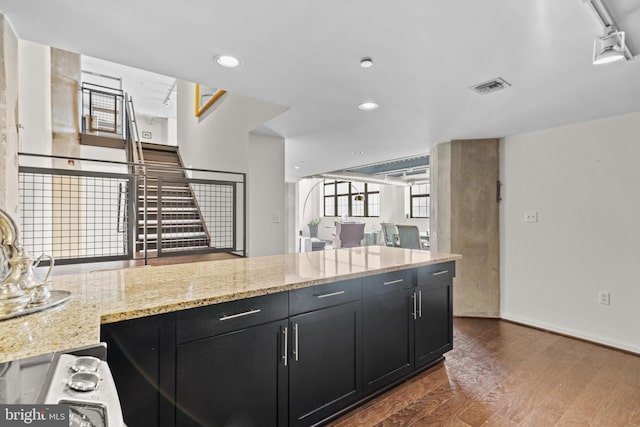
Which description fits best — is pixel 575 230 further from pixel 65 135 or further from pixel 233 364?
pixel 65 135

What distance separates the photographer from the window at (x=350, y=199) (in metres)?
12.0

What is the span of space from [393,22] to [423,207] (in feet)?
30.9

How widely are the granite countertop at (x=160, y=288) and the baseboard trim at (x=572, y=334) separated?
1.79 metres

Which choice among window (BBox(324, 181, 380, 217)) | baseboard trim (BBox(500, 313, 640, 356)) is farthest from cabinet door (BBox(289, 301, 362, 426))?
window (BBox(324, 181, 380, 217))

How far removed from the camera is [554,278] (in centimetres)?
336

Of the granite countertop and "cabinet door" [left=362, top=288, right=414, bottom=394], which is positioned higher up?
the granite countertop

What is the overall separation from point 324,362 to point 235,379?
20.7 inches

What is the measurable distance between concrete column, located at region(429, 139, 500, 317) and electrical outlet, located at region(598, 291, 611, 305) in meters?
0.92

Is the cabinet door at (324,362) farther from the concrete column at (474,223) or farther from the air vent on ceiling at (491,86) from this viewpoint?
the concrete column at (474,223)

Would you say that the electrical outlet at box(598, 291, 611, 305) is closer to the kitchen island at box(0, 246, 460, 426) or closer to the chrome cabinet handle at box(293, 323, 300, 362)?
the kitchen island at box(0, 246, 460, 426)

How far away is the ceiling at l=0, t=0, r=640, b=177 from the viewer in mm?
1440

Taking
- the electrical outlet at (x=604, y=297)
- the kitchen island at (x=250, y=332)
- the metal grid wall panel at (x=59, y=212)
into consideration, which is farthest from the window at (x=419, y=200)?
the metal grid wall panel at (x=59, y=212)

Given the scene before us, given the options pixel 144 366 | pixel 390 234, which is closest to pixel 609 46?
pixel 144 366

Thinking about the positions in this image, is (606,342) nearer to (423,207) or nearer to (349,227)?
(349,227)
